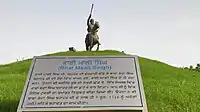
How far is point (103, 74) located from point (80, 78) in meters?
0.77

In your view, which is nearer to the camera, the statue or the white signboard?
the white signboard

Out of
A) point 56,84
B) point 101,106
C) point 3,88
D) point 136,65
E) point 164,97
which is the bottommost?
point 101,106

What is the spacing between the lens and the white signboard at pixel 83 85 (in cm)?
1164

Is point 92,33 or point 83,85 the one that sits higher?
point 92,33

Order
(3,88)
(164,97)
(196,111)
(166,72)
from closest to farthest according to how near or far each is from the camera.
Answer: (196,111)
(164,97)
(3,88)
(166,72)

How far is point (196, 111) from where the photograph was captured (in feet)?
56.3

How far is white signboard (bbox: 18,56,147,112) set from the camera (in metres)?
11.6

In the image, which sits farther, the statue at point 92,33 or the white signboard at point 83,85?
the statue at point 92,33

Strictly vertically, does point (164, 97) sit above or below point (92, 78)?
above

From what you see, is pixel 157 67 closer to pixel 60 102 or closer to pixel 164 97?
pixel 164 97

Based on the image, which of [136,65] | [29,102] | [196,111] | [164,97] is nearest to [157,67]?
[164,97]

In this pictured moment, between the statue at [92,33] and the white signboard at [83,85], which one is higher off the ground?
the statue at [92,33]

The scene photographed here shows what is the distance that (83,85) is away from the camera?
12250 millimetres

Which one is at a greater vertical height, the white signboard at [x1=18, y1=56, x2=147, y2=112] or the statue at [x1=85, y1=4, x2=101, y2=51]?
the statue at [x1=85, y1=4, x2=101, y2=51]
